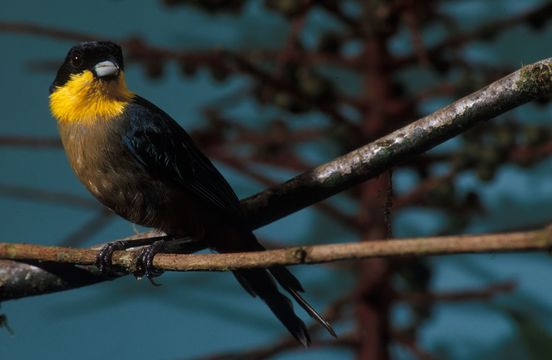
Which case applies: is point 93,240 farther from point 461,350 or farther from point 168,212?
point 168,212

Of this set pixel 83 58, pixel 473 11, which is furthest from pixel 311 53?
pixel 473 11

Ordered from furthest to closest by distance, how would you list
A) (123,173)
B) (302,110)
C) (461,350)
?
(461,350)
(302,110)
(123,173)

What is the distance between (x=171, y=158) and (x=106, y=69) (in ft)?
0.52

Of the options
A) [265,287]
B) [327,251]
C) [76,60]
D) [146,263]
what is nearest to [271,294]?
[265,287]

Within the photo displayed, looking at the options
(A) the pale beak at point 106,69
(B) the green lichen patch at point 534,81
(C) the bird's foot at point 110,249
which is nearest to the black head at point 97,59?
(A) the pale beak at point 106,69

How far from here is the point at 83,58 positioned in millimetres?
1311

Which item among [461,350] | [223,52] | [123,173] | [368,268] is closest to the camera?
[123,173]

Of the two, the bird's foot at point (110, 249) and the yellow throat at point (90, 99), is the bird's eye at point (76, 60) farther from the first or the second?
the bird's foot at point (110, 249)

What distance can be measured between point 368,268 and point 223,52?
0.55 m

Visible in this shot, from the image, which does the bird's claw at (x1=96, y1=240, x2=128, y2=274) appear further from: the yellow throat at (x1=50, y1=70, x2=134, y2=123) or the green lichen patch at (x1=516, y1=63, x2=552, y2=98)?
the green lichen patch at (x1=516, y1=63, x2=552, y2=98)

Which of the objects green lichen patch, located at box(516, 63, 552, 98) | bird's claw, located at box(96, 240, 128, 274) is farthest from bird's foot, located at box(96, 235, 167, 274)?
green lichen patch, located at box(516, 63, 552, 98)

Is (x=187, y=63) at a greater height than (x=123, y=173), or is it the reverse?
(x=187, y=63)

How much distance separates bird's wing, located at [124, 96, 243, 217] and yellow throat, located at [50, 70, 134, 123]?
3cm

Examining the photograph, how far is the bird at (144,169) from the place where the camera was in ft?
4.15
